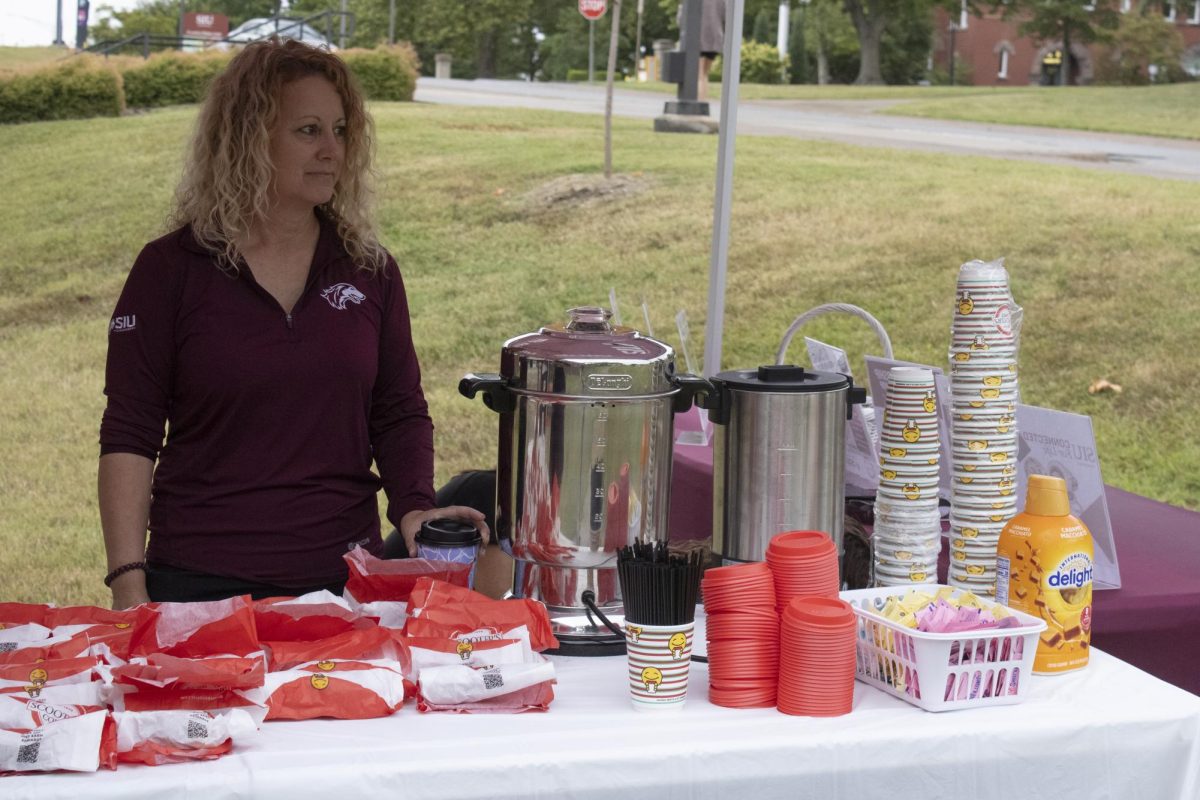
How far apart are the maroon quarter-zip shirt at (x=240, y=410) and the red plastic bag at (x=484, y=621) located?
53 cm

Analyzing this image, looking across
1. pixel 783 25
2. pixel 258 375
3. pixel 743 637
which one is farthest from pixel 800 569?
pixel 783 25

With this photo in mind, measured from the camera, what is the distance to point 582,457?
146 cm

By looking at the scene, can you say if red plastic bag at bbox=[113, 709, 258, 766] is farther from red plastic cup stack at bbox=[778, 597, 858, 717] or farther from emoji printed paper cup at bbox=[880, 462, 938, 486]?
emoji printed paper cup at bbox=[880, 462, 938, 486]

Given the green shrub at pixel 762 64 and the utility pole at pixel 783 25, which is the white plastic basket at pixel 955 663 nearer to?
the utility pole at pixel 783 25

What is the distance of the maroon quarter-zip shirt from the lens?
5.92ft

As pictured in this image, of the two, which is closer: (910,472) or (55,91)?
(910,472)

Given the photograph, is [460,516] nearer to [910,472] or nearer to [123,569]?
[123,569]

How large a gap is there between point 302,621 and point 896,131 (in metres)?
11.5

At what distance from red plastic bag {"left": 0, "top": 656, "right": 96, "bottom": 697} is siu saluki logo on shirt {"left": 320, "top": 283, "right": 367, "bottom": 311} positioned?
0.74 metres

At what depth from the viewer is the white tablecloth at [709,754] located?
1146mm

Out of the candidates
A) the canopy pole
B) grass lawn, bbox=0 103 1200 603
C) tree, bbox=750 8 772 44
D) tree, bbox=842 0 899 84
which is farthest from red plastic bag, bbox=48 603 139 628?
tree, bbox=750 8 772 44

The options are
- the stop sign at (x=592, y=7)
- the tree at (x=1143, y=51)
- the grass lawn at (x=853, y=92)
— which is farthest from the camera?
the grass lawn at (x=853, y=92)

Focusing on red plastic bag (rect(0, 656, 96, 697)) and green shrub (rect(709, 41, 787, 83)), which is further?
green shrub (rect(709, 41, 787, 83))

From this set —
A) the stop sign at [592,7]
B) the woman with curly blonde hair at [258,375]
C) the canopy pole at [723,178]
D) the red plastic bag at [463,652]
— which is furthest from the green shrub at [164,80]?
the red plastic bag at [463,652]
